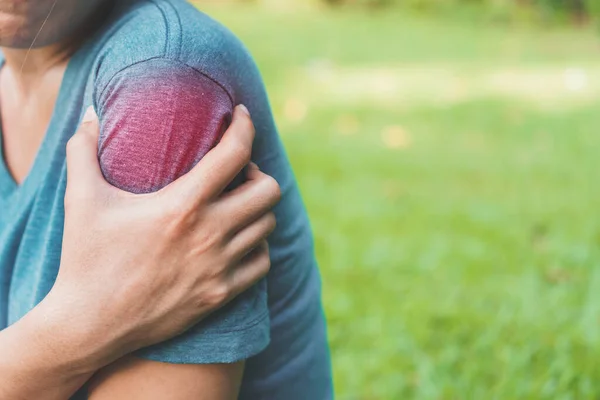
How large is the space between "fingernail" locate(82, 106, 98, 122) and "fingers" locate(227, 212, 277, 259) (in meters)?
0.25

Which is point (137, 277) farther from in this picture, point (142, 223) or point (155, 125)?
point (155, 125)

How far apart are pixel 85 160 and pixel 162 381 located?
0.30m

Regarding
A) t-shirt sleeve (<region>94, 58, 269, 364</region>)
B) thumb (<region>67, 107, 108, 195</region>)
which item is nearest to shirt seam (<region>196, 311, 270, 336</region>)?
t-shirt sleeve (<region>94, 58, 269, 364</region>)

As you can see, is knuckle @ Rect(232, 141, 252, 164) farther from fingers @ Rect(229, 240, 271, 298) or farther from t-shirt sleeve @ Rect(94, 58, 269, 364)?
fingers @ Rect(229, 240, 271, 298)

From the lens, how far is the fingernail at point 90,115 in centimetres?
108

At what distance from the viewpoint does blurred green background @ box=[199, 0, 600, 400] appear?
2.80 metres

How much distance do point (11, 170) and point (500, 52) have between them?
9909 millimetres

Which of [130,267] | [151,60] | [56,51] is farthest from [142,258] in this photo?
[56,51]

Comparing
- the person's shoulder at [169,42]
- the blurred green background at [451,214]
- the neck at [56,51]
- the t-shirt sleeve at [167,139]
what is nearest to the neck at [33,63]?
the neck at [56,51]

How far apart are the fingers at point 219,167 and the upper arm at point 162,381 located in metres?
0.22

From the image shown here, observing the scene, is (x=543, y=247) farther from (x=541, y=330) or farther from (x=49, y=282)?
(x=49, y=282)

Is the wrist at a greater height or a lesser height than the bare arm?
lesser

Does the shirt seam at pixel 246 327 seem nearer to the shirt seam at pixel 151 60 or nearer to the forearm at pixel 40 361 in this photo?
the forearm at pixel 40 361

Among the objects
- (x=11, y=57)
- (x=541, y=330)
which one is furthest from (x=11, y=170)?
(x=541, y=330)
